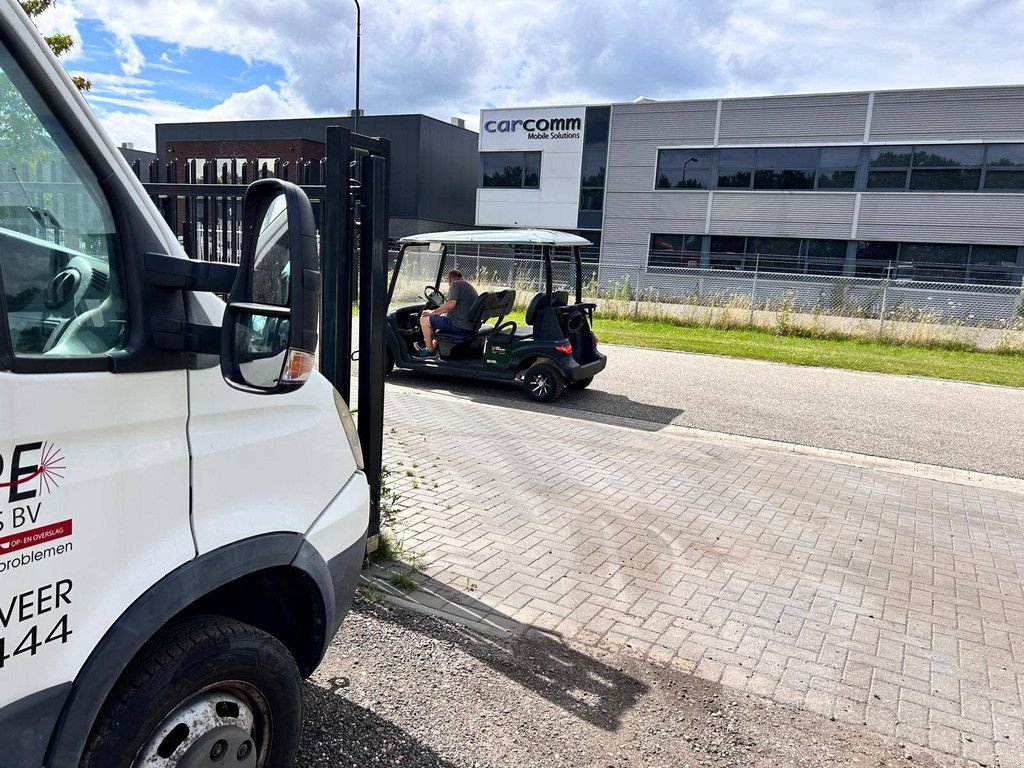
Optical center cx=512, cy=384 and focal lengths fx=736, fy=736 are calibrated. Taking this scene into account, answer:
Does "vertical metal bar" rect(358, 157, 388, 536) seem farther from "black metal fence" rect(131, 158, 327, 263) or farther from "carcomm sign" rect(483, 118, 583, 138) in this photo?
"carcomm sign" rect(483, 118, 583, 138)

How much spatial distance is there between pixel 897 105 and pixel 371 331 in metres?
31.4

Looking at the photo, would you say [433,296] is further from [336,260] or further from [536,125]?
[536,125]

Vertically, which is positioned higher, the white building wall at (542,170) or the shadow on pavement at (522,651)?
the white building wall at (542,170)

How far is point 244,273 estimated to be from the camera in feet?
5.50

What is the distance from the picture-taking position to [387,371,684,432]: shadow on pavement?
8758 millimetres

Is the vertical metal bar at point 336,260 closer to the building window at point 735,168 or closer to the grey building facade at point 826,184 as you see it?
the grey building facade at point 826,184

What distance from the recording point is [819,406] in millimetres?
9734

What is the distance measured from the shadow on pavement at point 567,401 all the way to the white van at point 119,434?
22.0 ft

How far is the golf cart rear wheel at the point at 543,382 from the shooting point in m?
9.09

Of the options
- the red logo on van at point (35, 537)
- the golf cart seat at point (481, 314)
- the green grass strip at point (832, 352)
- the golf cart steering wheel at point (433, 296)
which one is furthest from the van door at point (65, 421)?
the green grass strip at point (832, 352)

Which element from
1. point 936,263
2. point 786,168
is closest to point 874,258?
point 936,263

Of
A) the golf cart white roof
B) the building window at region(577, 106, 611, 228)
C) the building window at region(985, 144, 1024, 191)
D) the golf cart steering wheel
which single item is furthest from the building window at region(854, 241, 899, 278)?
the golf cart white roof

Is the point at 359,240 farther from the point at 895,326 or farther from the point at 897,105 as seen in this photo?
the point at 897,105

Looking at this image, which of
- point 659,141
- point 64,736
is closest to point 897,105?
point 659,141
